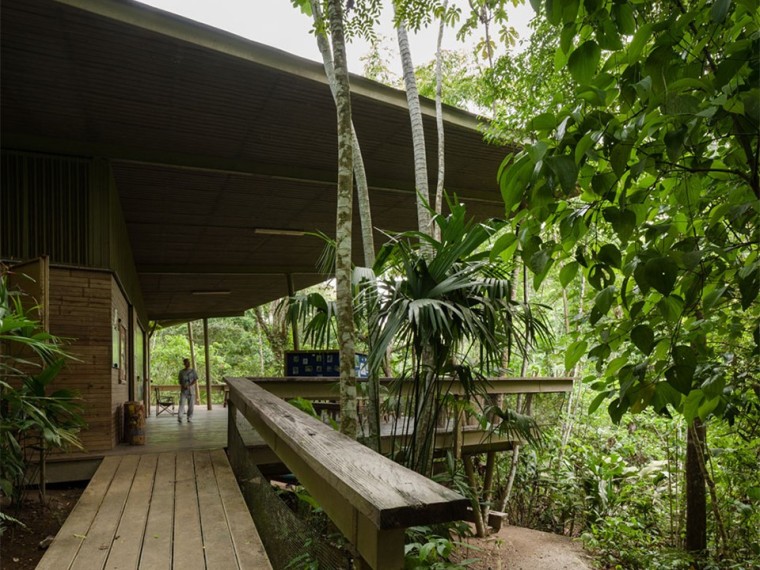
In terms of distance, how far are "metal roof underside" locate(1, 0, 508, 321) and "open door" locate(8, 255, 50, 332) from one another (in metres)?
1.73

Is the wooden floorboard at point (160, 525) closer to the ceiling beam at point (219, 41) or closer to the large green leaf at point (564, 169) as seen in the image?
the large green leaf at point (564, 169)

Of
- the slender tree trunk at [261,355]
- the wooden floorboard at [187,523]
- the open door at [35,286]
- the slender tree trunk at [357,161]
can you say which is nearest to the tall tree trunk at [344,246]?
the slender tree trunk at [357,161]

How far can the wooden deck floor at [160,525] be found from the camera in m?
2.59

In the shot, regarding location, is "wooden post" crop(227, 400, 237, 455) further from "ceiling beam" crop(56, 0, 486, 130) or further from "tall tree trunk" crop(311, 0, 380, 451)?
"ceiling beam" crop(56, 0, 486, 130)

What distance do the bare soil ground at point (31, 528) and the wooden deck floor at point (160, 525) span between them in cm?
35

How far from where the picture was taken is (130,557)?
265 cm

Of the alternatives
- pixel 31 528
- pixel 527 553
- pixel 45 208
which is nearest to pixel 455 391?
pixel 527 553

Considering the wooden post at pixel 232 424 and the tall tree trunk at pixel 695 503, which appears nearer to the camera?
the wooden post at pixel 232 424

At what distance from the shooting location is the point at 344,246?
3502 millimetres

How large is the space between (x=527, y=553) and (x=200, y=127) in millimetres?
6194

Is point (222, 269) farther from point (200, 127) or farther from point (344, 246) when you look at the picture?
point (344, 246)

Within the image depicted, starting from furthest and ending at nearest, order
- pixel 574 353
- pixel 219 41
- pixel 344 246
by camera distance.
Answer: pixel 219 41
pixel 344 246
pixel 574 353

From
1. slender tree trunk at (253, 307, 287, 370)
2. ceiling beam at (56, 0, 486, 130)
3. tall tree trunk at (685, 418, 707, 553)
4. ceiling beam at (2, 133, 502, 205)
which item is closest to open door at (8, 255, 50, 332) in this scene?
ceiling beam at (2, 133, 502, 205)

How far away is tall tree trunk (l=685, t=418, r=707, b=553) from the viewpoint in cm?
515
